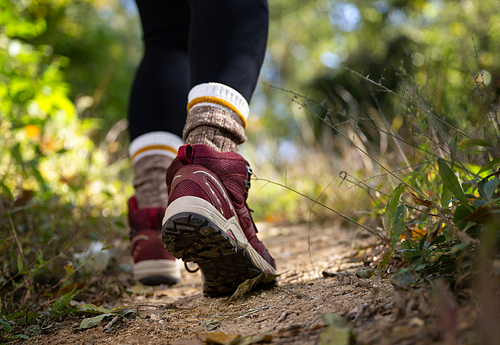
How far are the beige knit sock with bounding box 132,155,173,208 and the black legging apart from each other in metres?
0.13

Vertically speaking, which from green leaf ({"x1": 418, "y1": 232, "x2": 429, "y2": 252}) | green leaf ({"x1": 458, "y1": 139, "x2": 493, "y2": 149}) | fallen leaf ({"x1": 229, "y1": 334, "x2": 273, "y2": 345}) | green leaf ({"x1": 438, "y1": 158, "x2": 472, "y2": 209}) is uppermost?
green leaf ({"x1": 458, "y1": 139, "x2": 493, "y2": 149})

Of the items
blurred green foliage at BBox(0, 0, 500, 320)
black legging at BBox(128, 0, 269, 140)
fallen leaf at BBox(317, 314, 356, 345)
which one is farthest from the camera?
blurred green foliage at BBox(0, 0, 500, 320)

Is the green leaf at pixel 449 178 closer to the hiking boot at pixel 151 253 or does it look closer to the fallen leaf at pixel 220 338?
the fallen leaf at pixel 220 338

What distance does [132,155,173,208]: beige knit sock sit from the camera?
144 cm

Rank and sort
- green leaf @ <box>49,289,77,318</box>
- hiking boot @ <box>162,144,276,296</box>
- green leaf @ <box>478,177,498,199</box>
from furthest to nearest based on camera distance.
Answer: green leaf @ <box>49,289,77,318</box> → hiking boot @ <box>162,144,276,296</box> → green leaf @ <box>478,177,498,199</box>

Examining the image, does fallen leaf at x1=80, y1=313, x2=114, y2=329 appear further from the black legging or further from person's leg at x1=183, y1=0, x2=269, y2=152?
the black legging

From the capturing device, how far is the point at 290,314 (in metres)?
0.77

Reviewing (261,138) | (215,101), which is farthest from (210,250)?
(261,138)

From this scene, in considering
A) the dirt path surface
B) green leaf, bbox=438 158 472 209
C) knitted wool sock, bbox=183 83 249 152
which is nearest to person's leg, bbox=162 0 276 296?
knitted wool sock, bbox=183 83 249 152

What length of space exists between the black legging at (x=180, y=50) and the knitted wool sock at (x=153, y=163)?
46mm

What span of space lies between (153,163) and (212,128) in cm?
49

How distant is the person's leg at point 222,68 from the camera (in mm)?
1038

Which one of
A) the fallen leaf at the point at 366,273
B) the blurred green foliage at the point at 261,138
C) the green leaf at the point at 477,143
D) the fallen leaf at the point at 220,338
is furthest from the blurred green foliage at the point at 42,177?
the green leaf at the point at 477,143

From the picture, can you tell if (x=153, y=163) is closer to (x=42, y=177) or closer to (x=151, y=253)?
(x=151, y=253)
